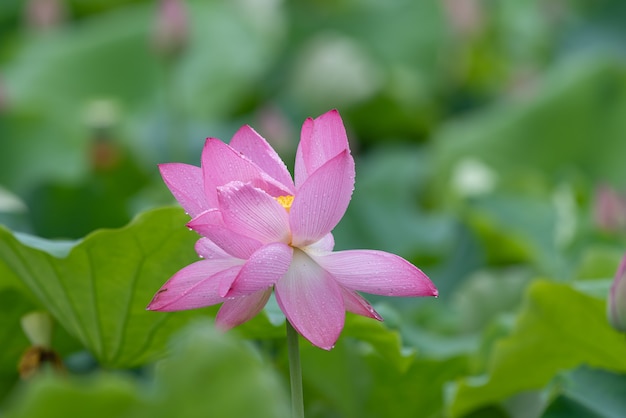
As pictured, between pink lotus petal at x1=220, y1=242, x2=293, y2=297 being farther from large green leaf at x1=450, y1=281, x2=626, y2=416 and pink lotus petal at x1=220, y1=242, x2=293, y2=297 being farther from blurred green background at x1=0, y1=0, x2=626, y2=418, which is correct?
large green leaf at x1=450, y1=281, x2=626, y2=416

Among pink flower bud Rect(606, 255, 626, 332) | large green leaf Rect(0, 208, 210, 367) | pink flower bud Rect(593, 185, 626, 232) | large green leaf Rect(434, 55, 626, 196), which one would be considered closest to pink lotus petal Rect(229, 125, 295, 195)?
large green leaf Rect(0, 208, 210, 367)

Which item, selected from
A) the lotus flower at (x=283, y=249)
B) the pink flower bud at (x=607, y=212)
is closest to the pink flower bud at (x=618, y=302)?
the lotus flower at (x=283, y=249)

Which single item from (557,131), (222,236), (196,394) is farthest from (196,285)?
(557,131)

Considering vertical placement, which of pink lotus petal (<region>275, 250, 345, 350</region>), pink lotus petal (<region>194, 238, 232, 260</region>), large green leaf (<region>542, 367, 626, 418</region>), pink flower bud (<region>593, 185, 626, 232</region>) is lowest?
pink flower bud (<region>593, 185, 626, 232</region>)

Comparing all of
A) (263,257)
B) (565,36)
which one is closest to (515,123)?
(565,36)

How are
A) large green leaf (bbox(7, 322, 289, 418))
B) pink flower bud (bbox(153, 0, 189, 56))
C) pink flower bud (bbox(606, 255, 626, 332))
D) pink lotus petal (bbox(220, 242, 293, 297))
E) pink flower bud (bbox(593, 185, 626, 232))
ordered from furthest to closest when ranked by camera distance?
pink flower bud (bbox(153, 0, 189, 56)), pink flower bud (bbox(593, 185, 626, 232)), pink flower bud (bbox(606, 255, 626, 332)), pink lotus petal (bbox(220, 242, 293, 297)), large green leaf (bbox(7, 322, 289, 418))

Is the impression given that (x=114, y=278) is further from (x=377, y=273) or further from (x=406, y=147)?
(x=406, y=147)

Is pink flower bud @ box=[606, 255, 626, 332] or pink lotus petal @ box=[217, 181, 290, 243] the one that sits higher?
pink lotus petal @ box=[217, 181, 290, 243]

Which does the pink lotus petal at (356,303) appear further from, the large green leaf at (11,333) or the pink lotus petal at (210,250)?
the large green leaf at (11,333)
